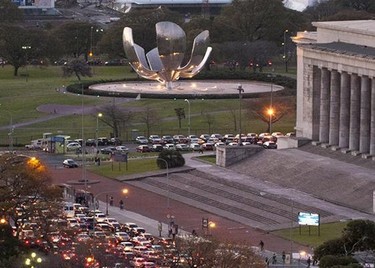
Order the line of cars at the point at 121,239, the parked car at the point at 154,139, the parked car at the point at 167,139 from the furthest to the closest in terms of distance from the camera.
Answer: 1. the parked car at the point at 154,139
2. the parked car at the point at 167,139
3. the line of cars at the point at 121,239

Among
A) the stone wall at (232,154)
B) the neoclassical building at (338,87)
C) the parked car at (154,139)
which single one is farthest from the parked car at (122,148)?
the neoclassical building at (338,87)

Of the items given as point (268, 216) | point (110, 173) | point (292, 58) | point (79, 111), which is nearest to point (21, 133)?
point (79, 111)

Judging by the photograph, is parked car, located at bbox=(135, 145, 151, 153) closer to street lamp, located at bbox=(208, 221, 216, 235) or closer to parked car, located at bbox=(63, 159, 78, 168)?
parked car, located at bbox=(63, 159, 78, 168)

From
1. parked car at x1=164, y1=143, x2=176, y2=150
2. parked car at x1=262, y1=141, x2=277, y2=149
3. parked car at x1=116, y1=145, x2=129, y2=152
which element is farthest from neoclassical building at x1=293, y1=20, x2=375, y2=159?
parked car at x1=116, y1=145, x2=129, y2=152

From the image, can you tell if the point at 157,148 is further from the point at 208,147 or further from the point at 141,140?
the point at 141,140

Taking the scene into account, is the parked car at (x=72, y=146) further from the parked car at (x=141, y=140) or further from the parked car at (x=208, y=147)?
the parked car at (x=208, y=147)

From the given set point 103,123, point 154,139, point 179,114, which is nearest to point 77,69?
point 103,123

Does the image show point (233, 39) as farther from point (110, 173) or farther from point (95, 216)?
point (95, 216)
